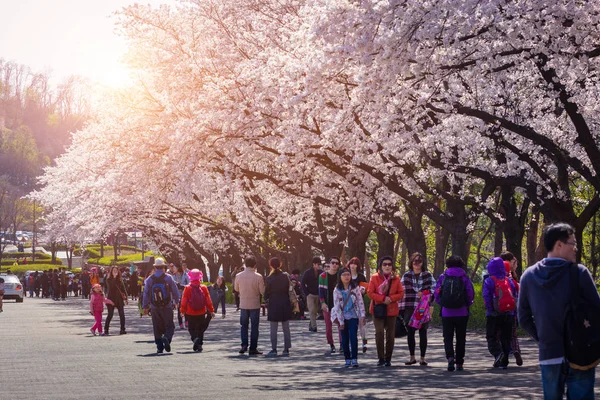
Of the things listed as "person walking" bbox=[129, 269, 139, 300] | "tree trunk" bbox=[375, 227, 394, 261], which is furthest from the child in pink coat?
"person walking" bbox=[129, 269, 139, 300]

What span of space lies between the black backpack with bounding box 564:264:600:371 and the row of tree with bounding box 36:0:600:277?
694 centimetres

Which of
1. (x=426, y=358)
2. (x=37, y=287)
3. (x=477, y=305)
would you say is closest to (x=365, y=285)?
(x=426, y=358)

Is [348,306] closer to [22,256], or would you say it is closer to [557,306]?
[557,306]

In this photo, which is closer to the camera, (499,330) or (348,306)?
(499,330)

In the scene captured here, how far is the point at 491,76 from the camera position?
21172 mm

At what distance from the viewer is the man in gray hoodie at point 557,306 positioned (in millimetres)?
7461

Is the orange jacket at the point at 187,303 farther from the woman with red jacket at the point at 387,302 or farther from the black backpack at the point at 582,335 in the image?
the black backpack at the point at 582,335

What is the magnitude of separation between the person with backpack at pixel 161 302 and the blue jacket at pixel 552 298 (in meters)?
13.9

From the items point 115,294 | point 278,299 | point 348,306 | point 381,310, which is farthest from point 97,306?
point 381,310

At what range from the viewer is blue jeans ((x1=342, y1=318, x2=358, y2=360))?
56.7 ft

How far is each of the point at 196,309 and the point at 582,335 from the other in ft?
49.3

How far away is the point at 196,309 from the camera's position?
21812mm

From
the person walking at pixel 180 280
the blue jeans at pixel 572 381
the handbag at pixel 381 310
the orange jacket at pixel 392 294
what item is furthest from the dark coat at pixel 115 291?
the blue jeans at pixel 572 381

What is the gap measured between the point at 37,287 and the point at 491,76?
61038 millimetres
